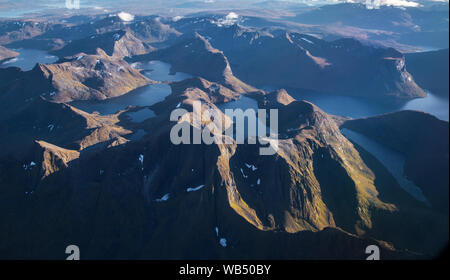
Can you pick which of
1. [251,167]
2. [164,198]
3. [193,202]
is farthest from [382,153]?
[164,198]

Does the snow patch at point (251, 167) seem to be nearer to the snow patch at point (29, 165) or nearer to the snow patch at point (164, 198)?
the snow patch at point (164, 198)

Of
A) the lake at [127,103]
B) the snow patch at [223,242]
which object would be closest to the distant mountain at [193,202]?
the snow patch at [223,242]

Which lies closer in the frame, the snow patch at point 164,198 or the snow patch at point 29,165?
the snow patch at point 164,198

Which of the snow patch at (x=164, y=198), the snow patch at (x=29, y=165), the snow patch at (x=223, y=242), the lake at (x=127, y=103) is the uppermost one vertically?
the snow patch at (x=29, y=165)

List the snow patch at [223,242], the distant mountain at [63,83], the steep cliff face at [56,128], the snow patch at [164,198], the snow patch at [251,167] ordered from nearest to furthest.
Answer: the snow patch at [223,242], the snow patch at [164,198], the snow patch at [251,167], the steep cliff face at [56,128], the distant mountain at [63,83]

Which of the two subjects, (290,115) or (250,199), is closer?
(250,199)

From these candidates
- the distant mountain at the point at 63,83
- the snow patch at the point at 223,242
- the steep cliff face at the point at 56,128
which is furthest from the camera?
the distant mountain at the point at 63,83

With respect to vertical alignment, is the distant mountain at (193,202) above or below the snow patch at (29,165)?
below

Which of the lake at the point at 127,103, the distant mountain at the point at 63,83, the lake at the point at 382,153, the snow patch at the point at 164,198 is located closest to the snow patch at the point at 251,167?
the snow patch at the point at 164,198
